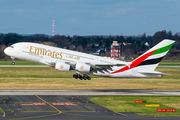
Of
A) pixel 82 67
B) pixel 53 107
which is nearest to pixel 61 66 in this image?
pixel 82 67

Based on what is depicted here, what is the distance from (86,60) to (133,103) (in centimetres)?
1428

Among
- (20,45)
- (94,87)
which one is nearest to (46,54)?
(20,45)

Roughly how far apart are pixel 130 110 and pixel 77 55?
19.0m

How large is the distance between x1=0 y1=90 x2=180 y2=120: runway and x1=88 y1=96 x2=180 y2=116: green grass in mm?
2246

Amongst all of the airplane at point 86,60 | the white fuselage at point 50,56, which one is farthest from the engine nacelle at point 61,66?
the white fuselage at point 50,56

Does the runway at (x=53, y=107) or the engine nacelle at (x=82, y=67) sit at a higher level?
the engine nacelle at (x=82, y=67)

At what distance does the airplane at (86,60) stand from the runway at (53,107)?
17.6ft

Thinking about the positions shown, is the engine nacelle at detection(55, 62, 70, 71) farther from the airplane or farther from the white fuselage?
the white fuselage

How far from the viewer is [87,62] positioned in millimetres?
59625

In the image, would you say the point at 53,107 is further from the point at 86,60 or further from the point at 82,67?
the point at 86,60

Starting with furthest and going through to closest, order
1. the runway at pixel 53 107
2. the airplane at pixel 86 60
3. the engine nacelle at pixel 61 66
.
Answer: the airplane at pixel 86 60, the engine nacelle at pixel 61 66, the runway at pixel 53 107

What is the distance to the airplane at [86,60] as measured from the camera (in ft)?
190

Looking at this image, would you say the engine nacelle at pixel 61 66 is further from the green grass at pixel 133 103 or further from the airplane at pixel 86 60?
the green grass at pixel 133 103

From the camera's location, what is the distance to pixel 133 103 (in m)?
50.6
